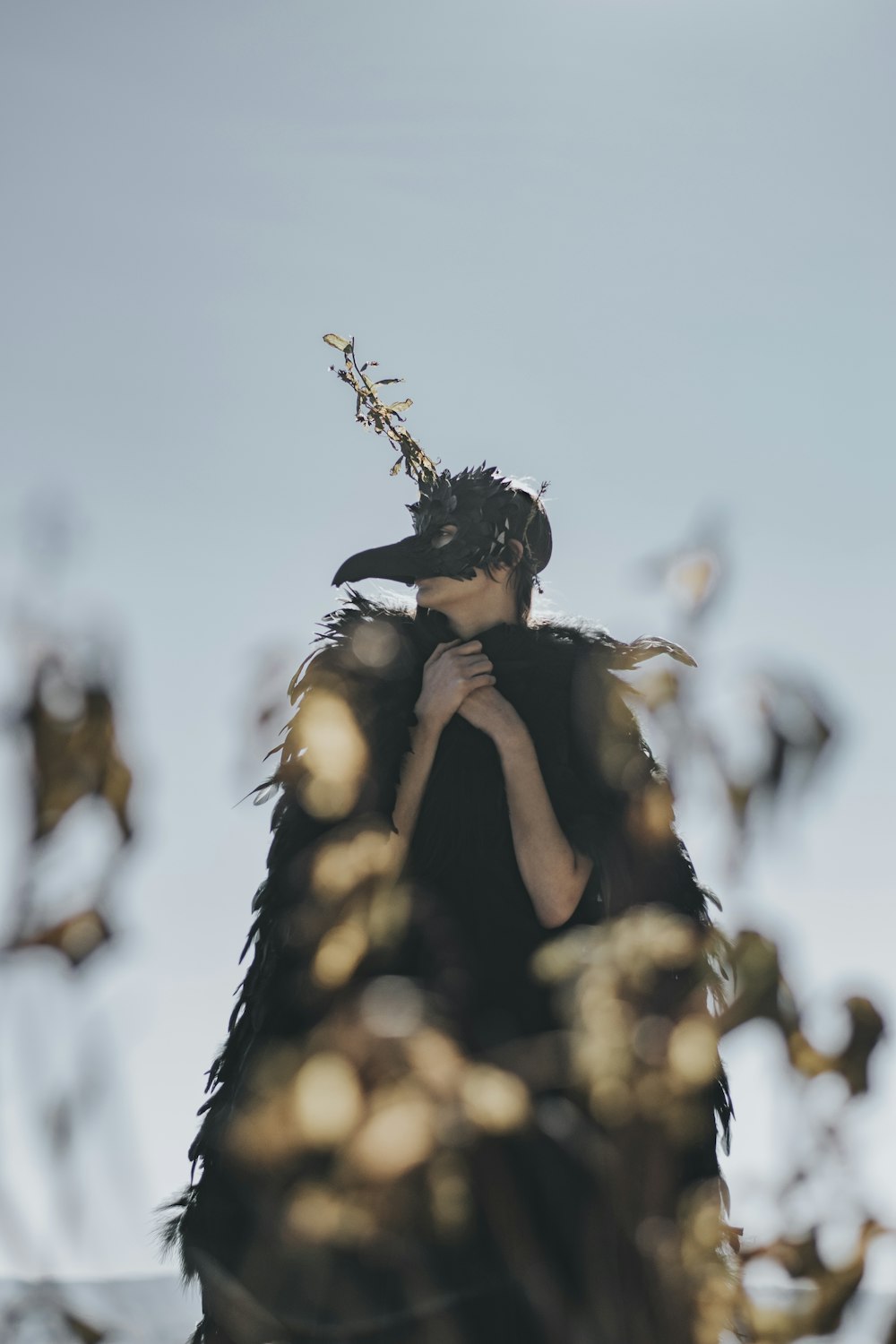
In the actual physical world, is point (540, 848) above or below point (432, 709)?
below

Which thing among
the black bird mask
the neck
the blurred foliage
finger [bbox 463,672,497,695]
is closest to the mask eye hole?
the black bird mask

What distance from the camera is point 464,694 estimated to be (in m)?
2.13

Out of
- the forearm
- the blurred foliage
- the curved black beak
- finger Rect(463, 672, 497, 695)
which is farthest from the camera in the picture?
the curved black beak

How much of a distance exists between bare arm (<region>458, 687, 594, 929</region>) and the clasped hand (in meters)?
0.01

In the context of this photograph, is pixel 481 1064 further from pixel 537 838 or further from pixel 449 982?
pixel 537 838

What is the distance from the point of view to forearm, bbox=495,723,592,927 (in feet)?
6.66

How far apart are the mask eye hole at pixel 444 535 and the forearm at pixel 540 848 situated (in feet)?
1.35

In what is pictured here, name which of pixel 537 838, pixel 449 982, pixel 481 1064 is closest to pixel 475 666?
pixel 537 838

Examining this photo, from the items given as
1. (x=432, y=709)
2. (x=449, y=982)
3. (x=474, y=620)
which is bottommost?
(x=449, y=982)

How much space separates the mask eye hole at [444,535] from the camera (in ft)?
7.47

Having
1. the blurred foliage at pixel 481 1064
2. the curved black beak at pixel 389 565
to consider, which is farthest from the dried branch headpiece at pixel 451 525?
the blurred foliage at pixel 481 1064

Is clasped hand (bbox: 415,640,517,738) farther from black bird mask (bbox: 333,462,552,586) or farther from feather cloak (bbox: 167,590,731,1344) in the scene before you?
black bird mask (bbox: 333,462,552,586)

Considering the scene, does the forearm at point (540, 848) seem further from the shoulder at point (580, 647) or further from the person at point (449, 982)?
the shoulder at point (580, 647)

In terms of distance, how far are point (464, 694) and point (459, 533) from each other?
13.6 inches
